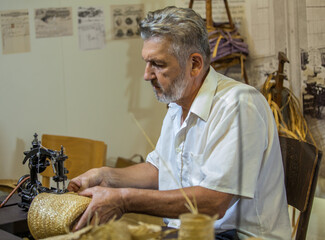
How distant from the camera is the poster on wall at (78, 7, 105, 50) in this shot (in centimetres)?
372

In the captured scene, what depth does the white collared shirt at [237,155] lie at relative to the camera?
66.1 inches

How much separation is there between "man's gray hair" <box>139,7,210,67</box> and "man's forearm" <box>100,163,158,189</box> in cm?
56

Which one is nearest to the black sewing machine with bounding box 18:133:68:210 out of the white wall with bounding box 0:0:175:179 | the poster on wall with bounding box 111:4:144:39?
the white wall with bounding box 0:0:175:179

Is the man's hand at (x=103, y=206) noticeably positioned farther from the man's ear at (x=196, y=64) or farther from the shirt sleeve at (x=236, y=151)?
the man's ear at (x=196, y=64)

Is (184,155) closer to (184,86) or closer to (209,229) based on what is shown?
(184,86)

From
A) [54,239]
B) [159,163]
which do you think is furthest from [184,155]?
[54,239]

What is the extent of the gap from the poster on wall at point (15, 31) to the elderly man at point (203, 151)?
179 cm

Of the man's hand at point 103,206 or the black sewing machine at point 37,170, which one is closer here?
the man's hand at point 103,206

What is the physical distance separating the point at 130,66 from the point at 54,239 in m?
2.69

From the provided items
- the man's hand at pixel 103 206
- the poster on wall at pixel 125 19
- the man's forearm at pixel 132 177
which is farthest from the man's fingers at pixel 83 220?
the poster on wall at pixel 125 19

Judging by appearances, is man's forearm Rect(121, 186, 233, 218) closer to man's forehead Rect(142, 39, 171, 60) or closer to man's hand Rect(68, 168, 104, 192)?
man's hand Rect(68, 168, 104, 192)

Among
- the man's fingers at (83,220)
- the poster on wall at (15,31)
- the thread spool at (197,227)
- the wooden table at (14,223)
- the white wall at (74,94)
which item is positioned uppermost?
the poster on wall at (15,31)

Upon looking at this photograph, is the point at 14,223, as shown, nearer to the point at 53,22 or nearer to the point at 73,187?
the point at 73,187

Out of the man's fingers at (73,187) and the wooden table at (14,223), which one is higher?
the man's fingers at (73,187)
